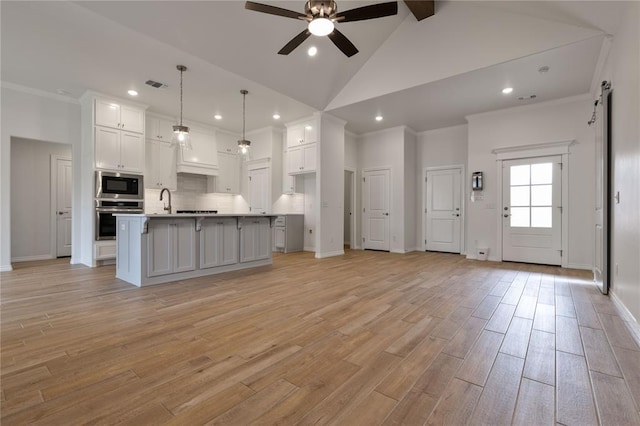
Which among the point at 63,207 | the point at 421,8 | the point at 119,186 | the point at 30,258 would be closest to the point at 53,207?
the point at 63,207

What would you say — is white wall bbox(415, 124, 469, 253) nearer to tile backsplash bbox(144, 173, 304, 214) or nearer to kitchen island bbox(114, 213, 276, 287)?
tile backsplash bbox(144, 173, 304, 214)

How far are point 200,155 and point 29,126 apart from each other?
2.95 m

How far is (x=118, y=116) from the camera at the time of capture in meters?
5.50

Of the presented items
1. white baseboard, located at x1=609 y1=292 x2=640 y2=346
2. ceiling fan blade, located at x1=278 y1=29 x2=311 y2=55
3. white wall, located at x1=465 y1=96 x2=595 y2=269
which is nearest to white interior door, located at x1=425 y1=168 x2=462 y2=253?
white wall, located at x1=465 y1=96 x2=595 y2=269

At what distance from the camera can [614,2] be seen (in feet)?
9.57

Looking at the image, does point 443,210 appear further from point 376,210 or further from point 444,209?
point 376,210

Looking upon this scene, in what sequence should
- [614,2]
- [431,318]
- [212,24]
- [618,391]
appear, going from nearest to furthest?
[618,391] < [431,318] < [614,2] < [212,24]

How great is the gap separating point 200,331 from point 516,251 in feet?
19.5

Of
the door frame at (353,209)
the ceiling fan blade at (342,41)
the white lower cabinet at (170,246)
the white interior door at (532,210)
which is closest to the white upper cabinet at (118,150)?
A: the white lower cabinet at (170,246)

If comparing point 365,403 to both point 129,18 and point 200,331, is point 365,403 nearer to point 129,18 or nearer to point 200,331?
point 200,331

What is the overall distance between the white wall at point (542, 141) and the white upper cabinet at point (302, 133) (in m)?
3.42

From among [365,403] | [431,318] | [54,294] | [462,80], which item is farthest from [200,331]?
[462,80]

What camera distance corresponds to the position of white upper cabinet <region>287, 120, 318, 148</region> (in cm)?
659

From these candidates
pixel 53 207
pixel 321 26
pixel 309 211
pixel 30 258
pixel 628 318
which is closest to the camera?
pixel 628 318
